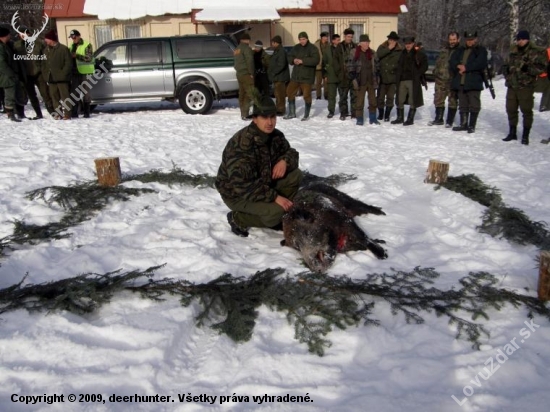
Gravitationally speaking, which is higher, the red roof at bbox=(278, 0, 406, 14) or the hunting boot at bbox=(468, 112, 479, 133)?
the red roof at bbox=(278, 0, 406, 14)

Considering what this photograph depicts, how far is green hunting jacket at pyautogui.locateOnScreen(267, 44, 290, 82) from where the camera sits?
10.9 meters

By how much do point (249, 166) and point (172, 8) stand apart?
18103 millimetres

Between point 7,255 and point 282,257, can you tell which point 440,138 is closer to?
point 282,257

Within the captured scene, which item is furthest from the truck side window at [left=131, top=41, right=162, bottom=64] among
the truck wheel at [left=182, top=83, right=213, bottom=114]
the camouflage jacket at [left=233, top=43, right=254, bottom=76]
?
the camouflage jacket at [left=233, top=43, right=254, bottom=76]

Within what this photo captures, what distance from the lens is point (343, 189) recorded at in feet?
19.4

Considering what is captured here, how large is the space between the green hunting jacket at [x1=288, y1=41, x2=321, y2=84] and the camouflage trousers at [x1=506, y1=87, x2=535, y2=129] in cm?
449

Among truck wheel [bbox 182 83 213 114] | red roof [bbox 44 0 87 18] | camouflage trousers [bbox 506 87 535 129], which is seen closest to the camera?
camouflage trousers [bbox 506 87 535 129]

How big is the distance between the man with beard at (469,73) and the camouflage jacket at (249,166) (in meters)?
6.41

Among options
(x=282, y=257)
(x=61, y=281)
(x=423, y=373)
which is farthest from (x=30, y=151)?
(x=423, y=373)

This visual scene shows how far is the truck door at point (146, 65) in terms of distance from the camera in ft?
37.4

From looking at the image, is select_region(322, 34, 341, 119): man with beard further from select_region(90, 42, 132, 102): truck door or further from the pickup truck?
select_region(90, 42, 132, 102): truck door

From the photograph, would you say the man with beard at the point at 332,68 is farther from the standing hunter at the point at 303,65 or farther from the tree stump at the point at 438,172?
the tree stump at the point at 438,172

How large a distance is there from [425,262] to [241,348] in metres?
1.99

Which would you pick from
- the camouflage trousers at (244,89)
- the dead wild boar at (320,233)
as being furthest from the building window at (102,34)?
the dead wild boar at (320,233)
